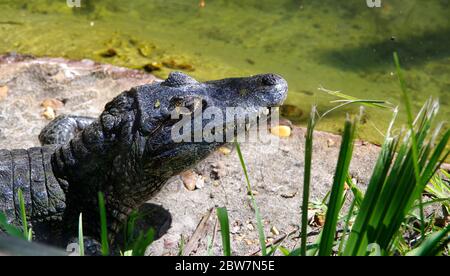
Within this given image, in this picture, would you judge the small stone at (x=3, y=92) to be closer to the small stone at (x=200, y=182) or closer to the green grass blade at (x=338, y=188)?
the small stone at (x=200, y=182)

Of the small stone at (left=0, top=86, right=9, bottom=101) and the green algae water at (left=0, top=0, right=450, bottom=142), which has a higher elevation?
the green algae water at (left=0, top=0, right=450, bottom=142)

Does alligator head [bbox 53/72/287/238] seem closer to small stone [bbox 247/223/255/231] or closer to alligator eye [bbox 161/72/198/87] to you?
alligator eye [bbox 161/72/198/87]

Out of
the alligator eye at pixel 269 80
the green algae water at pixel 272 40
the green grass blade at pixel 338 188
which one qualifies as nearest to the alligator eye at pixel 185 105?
the alligator eye at pixel 269 80

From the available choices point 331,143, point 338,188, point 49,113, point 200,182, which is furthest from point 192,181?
point 338,188

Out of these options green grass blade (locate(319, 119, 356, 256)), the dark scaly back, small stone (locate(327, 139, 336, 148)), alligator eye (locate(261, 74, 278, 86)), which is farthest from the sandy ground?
green grass blade (locate(319, 119, 356, 256))

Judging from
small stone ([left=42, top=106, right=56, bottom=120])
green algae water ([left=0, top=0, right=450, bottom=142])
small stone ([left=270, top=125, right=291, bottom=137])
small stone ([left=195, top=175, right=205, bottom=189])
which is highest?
green algae water ([left=0, top=0, right=450, bottom=142])
